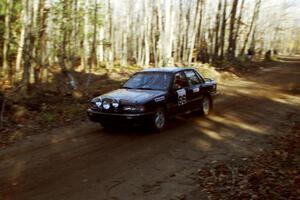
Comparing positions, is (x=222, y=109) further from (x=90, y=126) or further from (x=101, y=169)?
(x=101, y=169)

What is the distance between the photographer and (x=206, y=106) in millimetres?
12938

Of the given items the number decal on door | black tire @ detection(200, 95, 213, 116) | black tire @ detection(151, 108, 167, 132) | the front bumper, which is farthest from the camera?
black tire @ detection(200, 95, 213, 116)

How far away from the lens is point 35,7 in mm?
16625

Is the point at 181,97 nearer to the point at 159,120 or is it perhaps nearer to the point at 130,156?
the point at 159,120

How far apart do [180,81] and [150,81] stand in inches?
34.6

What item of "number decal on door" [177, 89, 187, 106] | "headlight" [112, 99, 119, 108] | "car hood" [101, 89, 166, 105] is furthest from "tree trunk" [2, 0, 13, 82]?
"headlight" [112, 99, 119, 108]

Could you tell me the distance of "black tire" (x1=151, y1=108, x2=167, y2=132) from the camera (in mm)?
10164

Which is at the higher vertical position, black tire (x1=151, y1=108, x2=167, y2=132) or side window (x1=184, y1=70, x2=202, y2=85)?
side window (x1=184, y1=70, x2=202, y2=85)

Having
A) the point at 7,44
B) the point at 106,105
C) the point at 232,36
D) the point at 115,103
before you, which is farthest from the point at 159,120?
the point at 232,36

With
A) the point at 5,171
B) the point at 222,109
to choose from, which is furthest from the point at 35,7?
the point at 5,171

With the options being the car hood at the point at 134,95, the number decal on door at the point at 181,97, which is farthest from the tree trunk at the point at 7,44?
the number decal on door at the point at 181,97

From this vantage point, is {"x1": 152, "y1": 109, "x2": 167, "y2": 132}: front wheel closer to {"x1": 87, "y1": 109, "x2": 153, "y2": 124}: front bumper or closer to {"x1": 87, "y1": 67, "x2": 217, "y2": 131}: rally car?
{"x1": 87, "y1": 67, "x2": 217, "y2": 131}: rally car

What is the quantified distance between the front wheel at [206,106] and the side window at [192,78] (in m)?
0.64

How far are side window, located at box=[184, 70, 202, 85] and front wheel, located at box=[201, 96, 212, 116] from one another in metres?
0.64
